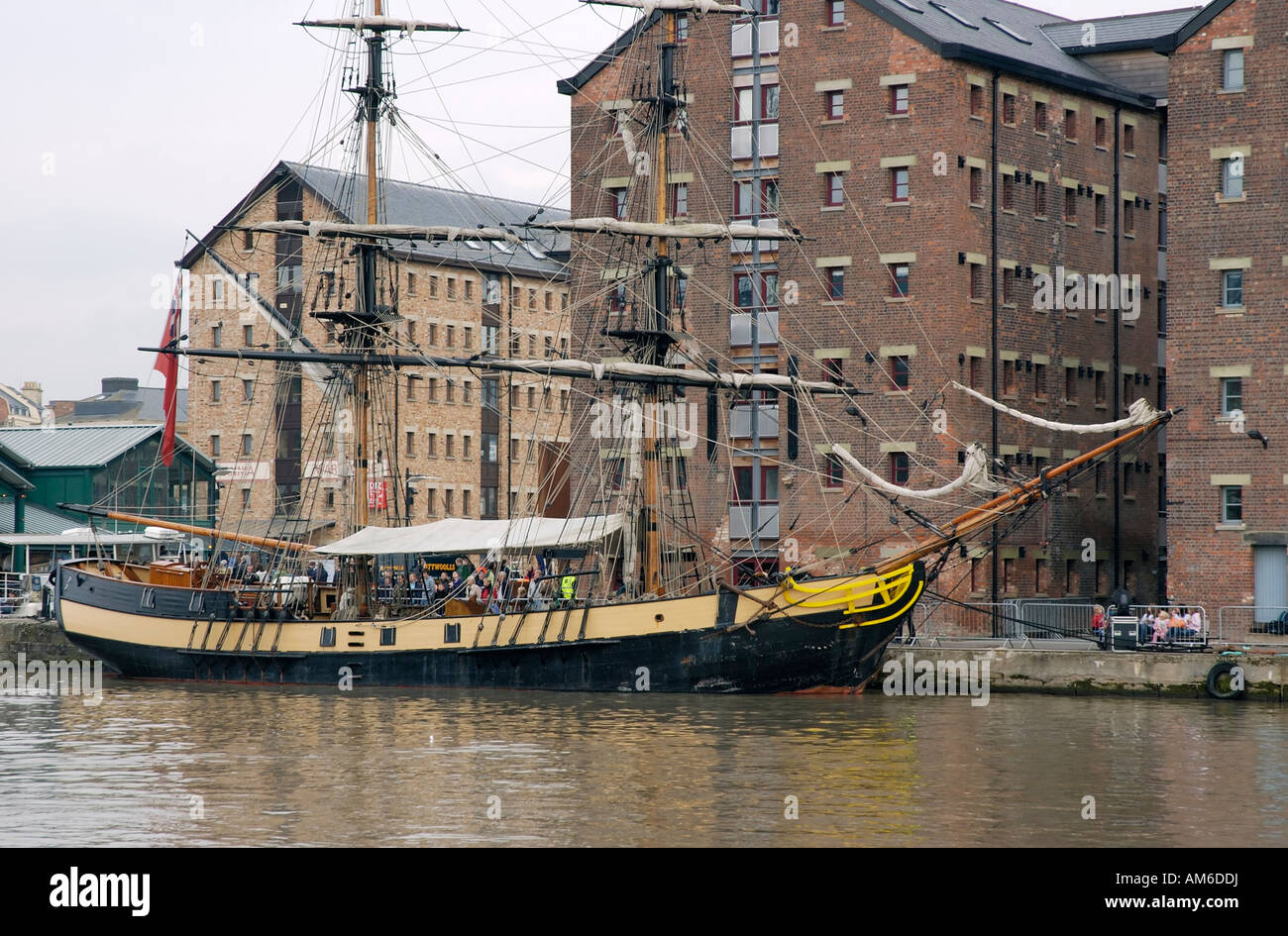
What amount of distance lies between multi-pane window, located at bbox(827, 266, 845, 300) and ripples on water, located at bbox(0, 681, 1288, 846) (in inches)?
781

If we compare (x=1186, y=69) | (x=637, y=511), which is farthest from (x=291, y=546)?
(x=1186, y=69)

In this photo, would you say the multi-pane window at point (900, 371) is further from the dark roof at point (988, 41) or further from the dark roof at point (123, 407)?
the dark roof at point (123, 407)

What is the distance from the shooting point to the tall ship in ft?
159

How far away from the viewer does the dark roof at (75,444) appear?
8138 cm

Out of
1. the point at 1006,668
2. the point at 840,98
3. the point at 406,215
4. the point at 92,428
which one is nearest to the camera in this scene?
the point at 1006,668

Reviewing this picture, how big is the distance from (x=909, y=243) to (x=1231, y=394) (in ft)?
40.1

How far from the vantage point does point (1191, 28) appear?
56.2 metres

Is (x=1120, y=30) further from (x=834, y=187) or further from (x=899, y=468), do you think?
(x=899, y=468)

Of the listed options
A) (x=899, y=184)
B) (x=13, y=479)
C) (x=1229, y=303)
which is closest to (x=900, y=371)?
(x=899, y=184)

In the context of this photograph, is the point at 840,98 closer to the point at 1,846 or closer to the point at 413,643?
the point at 413,643

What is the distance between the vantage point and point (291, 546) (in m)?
56.2

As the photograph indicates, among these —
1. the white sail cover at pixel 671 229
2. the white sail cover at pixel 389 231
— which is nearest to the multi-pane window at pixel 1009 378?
the white sail cover at pixel 671 229

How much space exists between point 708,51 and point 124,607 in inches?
1063
